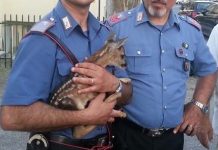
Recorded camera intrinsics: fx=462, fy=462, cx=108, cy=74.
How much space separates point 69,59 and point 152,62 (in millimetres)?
941

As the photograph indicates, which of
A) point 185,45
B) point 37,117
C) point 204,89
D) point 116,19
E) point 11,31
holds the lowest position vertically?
point 11,31

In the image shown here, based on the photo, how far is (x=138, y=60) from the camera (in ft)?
10.4

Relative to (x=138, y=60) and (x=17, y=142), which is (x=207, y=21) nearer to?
(x=17, y=142)

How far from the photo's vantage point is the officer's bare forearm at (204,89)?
343 centimetres

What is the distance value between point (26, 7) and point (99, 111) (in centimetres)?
969

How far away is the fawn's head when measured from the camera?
235 centimetres

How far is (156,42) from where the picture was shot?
3.25 meters

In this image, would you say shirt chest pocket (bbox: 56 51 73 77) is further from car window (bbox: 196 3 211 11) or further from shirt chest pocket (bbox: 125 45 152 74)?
car window (bbox: 196 3 211 11)

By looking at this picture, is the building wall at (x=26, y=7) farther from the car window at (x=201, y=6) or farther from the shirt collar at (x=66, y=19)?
the car window at (x=201, y=6)

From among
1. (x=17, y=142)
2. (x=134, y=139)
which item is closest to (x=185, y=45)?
(x=134, y=139)

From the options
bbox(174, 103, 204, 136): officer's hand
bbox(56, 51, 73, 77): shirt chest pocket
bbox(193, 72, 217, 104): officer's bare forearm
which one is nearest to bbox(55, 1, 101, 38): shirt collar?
bbox(56, 51, 73, 77): shirt chest pocket

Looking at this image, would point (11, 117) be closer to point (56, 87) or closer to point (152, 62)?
point (56, 87)

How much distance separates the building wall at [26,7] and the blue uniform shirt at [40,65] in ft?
30.0

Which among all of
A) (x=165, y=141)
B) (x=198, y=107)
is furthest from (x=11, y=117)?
(x=198, y=107)
